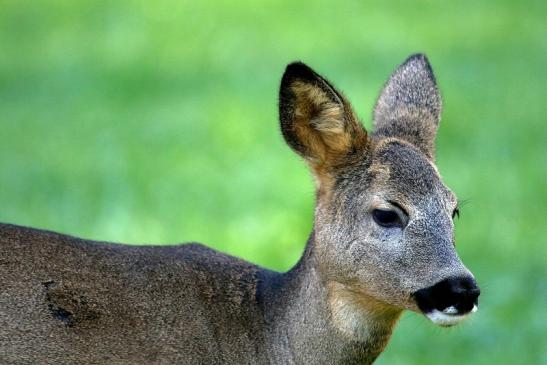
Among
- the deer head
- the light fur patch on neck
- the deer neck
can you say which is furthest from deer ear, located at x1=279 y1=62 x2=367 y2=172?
the light fur patch on neck

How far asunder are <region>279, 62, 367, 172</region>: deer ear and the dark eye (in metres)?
0.53

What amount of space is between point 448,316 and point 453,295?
10cm

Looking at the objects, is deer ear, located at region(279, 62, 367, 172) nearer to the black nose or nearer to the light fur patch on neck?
the light fur patch on neck

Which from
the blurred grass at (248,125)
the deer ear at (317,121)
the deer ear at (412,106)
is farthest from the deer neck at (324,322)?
the blurred grass at (248,125)

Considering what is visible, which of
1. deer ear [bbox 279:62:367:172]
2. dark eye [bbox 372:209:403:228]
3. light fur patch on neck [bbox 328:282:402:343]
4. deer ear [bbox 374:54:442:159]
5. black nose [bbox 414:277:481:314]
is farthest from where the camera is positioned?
deer ear [bbox 374:54:442:159]

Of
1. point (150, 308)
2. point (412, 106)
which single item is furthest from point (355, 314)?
point (412, 106)

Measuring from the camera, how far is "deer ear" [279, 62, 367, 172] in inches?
314

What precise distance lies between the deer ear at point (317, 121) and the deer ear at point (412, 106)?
1.19ft

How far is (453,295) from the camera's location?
285 inches

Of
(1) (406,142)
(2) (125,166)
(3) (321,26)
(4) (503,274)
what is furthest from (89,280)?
(3) (321,26)

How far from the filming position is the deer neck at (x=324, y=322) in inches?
305

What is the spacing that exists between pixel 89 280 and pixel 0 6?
691 inches

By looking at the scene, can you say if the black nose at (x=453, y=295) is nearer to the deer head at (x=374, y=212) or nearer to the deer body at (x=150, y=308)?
the deer head at (x=374, y=212)

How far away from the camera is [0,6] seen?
24562mm
